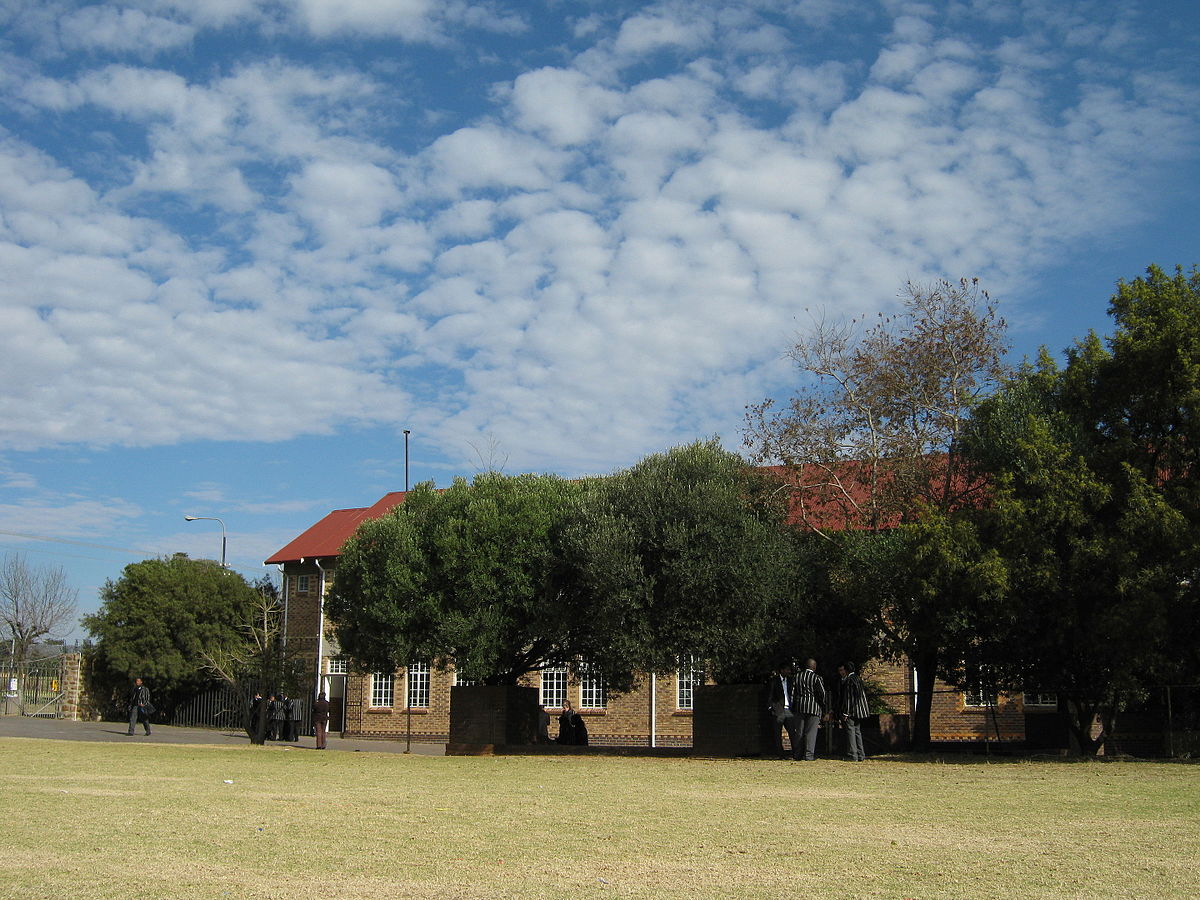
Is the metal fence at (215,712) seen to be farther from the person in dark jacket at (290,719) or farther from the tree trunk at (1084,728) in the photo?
the tree trunk at (1084,728)

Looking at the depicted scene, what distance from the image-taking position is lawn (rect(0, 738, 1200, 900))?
6887 mm

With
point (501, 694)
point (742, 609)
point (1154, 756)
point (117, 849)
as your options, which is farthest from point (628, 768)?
point (117, 849)

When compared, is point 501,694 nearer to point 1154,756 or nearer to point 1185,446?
point 1154,756

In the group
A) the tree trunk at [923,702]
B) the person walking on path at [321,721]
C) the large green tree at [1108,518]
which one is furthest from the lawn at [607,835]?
the person walking on path at [321,721]

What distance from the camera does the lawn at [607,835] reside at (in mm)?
6887

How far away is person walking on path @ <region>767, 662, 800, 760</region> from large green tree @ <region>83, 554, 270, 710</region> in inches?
1137

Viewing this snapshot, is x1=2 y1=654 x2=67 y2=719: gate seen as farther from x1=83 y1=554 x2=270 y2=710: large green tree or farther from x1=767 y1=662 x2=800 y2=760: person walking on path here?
x1=767 y1=662 x2=800 y2=760: person walking on path

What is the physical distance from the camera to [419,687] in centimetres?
4244

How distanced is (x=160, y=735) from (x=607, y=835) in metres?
31.4

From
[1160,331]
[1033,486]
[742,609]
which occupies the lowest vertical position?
[742,609]

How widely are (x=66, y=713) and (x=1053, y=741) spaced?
3966cm

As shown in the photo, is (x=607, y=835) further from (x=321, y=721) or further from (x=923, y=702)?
(x=321, y=721)

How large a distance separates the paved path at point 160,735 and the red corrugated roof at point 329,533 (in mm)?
7649

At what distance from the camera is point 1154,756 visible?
805 inches
